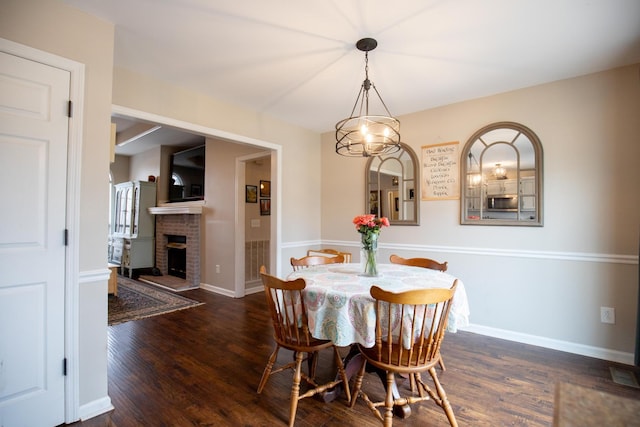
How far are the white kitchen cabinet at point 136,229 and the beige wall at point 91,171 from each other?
455 centimetres

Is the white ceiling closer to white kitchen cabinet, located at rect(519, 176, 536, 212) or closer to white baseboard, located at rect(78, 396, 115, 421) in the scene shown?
white kitchen cabinet, located at rect(519, 176, 536, 212)

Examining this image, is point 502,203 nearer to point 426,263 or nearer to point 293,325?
point 426,263

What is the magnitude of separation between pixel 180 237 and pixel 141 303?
1.76 m

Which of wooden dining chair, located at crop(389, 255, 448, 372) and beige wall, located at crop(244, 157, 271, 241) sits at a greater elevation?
beige wall, located at crop(244, 157, 271, 241)

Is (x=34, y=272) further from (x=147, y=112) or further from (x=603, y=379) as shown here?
(x=603, y=379)

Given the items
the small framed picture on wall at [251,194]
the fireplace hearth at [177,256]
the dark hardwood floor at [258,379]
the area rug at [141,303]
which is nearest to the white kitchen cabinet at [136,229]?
the fireplace hearth at [177,256]

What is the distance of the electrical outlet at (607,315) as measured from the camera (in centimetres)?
249

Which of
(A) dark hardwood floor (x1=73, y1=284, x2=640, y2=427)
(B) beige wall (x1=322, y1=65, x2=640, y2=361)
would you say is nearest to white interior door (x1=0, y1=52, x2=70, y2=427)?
(A) dark hardwood floor (x1=73, y1=284, x2=640, y2=427)

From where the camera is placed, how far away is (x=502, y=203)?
302 cm

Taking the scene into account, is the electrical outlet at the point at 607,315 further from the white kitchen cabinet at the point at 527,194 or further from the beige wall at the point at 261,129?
the beige wall at the point at 261,129

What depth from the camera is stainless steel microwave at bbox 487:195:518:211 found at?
2.94m

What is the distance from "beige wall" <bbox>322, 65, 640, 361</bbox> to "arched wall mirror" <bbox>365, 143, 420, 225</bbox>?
401mm

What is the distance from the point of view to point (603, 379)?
87.3 inches

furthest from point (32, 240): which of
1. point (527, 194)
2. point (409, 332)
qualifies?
point (527, 194)
